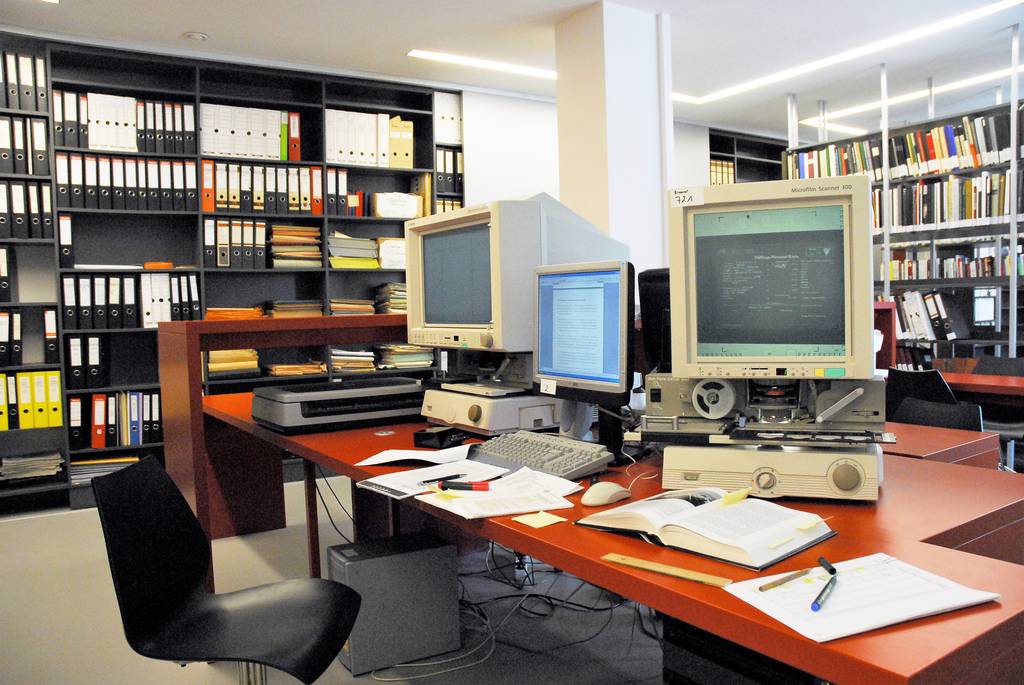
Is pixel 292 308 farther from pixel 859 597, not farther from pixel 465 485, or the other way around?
pixel 859 597

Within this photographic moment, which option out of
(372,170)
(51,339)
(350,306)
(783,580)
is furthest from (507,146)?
(783,580)

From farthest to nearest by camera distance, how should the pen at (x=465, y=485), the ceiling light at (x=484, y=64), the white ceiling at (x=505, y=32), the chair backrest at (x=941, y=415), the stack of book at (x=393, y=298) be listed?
1. the stack of book at (x=393, y=298)
2. the ceiling light at (x=484, y=64)
3. the white ceiling at (x=505, y=32)
4. the chair backrest at (x=941, y=415)
5. the pen at (x=465, y=485)

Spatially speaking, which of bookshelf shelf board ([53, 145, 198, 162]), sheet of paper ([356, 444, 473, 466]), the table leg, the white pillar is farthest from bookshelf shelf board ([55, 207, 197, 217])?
sheet of paper ([356, 444, 473, 466])

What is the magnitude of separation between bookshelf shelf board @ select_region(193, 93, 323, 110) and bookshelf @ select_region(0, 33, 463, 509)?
0.04 feet

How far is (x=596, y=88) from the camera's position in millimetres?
4121

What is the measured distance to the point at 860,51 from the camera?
4902 mm

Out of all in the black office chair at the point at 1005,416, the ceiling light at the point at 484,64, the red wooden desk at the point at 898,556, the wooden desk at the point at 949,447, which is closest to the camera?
the red wooden desk at the point at 898,556

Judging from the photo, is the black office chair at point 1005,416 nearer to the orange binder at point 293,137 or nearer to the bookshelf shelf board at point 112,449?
the orange binder at point 293,137

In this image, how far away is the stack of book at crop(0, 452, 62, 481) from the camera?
405 cm

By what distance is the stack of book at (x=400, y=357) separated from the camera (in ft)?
16.6

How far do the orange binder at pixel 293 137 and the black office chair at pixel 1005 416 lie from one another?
4.15 metres

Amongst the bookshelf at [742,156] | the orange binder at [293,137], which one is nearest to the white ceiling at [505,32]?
the orange binder at [293,137]

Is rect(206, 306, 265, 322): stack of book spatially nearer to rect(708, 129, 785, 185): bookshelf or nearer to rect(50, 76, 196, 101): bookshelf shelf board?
rect(50, 76, 196, 101): bookshelf shelf board

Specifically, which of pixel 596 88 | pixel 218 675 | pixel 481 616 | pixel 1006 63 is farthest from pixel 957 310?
pixel 218 675
